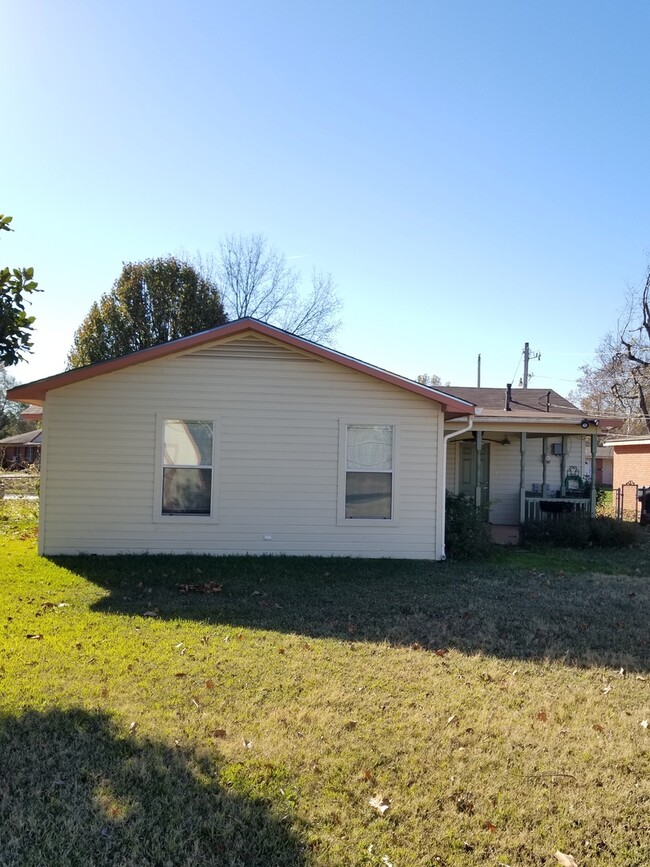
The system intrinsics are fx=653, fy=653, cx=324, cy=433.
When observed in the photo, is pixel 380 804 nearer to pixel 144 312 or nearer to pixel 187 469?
pixel 187 469

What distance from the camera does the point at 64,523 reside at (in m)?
9.84

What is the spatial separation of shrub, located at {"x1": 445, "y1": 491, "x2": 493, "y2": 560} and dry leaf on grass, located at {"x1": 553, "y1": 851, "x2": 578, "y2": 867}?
7.94m

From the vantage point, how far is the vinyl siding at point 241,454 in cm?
987

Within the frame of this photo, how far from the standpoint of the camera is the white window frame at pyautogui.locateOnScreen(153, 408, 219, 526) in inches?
389

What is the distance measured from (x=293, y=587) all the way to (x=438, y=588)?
Result: 1856 mm

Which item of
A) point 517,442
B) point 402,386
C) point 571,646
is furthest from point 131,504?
point 517,442

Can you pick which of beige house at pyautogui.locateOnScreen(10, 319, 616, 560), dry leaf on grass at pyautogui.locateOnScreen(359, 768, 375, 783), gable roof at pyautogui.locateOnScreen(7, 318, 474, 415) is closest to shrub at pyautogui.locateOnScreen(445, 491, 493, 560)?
beige house at pyautogui.locateOnScreen(10, 319, 616, 560)

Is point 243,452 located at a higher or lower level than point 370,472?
higher

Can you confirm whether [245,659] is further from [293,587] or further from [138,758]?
[293,587]

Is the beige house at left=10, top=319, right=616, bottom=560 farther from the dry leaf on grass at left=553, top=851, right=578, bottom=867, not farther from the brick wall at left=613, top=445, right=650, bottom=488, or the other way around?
the brick wall at left=613, top=445, right=650, bottom=488

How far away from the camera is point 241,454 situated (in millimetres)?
10023

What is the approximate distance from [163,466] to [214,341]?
6.75 feet

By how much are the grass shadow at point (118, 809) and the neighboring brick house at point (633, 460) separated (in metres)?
23.3

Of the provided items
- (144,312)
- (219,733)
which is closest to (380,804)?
(219,733)
